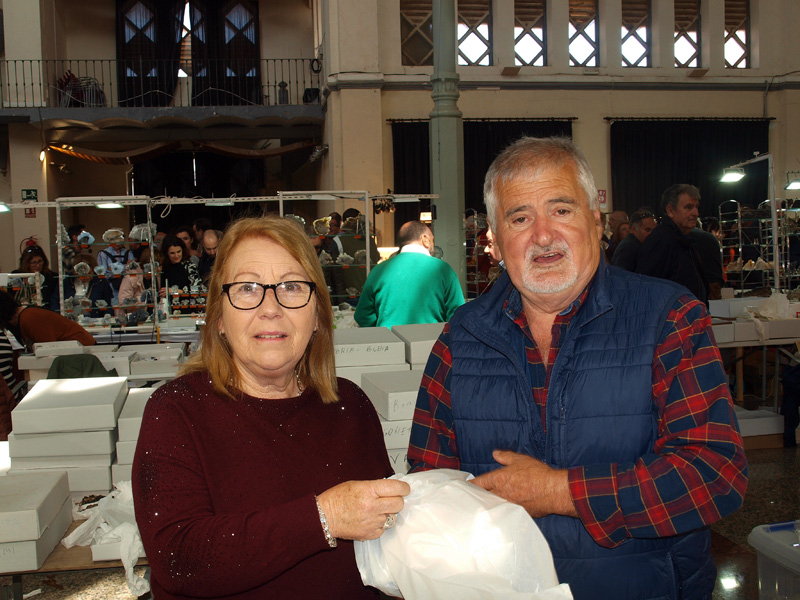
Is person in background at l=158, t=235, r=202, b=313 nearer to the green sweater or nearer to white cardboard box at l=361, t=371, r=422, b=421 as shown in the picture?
the green sweater

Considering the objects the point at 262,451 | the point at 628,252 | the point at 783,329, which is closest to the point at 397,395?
the point at 262,451

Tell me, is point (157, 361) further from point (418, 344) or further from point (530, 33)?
point (530, 33)

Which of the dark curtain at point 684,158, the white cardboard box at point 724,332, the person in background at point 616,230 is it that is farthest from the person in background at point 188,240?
the dark curtain at point 684,158

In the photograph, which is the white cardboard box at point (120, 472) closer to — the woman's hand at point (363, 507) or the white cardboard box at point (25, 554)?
the white cardboard box at point (25, 554)

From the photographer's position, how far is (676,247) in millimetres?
5281

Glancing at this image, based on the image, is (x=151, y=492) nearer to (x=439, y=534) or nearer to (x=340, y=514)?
(x=340, y=514)

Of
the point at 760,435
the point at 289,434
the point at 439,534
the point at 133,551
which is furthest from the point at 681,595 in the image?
the point at 760,435

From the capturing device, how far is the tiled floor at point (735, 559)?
3174mm

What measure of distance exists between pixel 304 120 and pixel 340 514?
12737 mm

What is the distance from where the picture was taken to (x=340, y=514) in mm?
1293

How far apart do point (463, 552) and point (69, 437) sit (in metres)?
1.70

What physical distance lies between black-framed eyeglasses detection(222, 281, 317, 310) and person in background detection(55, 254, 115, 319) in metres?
5.74

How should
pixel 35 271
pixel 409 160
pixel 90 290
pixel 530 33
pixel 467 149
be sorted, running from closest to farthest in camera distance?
pixel 90 290 < pixel 35 271 < pixel 409 160 < pixel 467 149 < pixel 530 33

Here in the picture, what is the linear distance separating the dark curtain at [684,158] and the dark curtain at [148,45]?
936 centimetres
